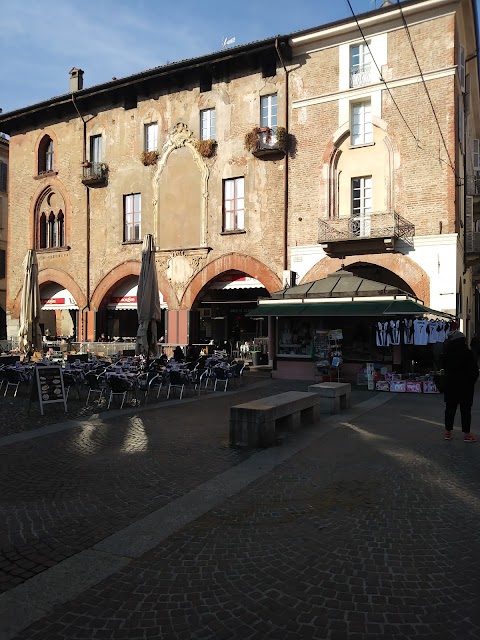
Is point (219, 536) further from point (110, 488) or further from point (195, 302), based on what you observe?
point (195, 302)

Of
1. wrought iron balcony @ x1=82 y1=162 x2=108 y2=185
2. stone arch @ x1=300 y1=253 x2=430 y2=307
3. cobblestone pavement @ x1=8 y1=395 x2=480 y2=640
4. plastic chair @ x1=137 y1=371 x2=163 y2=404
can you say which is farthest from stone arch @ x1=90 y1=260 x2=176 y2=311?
cobblestone pavement @ x1=8 y1=395 x2=480 y2=640

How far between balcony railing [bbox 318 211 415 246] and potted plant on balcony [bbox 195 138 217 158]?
255 inches

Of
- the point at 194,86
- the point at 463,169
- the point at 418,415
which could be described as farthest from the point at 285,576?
the point at 194,86

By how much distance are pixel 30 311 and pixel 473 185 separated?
65.1ft

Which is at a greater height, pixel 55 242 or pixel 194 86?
pixel 194 86

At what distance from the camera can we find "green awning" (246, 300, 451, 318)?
47.3ft

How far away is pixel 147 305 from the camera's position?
48.6ft

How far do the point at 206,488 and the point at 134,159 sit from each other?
72.1 ft

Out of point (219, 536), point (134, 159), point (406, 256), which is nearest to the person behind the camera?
point (219, 536)

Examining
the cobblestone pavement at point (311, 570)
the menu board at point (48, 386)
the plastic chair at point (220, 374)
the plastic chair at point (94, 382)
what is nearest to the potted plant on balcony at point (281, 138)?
the plastic chair at point (220, 374)

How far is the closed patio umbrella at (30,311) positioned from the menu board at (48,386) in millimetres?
7223

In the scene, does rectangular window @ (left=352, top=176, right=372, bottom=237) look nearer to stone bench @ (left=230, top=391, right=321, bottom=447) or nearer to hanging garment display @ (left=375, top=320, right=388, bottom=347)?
hanging garment display @ (left=375, top=320, right=388, bottom=347)

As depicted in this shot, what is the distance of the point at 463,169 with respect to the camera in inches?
842

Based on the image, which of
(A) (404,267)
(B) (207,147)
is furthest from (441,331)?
(B) (207,147)
